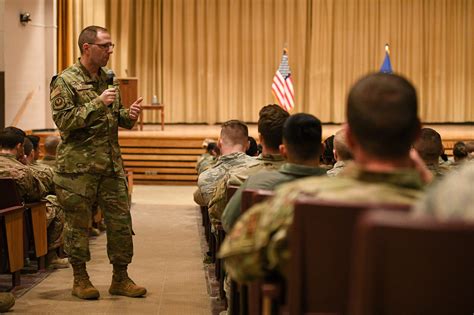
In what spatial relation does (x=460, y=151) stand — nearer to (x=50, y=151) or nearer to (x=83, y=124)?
(x=83, y=124)

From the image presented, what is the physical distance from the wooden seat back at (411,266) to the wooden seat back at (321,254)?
273 millimetres

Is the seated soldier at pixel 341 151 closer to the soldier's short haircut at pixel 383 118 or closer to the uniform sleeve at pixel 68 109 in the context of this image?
the uniform sleeve at pixel 68 109

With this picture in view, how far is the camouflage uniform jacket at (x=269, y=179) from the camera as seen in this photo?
323 cm

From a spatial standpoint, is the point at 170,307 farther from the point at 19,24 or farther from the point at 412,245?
the point at 19,24

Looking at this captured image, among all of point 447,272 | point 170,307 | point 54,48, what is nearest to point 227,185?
point 170,307

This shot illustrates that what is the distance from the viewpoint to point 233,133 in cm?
557

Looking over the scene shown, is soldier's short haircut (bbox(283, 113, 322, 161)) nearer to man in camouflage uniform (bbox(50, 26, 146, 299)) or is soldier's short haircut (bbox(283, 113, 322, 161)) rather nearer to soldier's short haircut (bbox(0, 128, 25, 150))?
man in camouflage uniform (bbox(50, 26, 146, 299))

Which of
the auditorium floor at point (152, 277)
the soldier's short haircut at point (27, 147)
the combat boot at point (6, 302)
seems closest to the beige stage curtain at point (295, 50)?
the auditorium floor at point (152, 277)

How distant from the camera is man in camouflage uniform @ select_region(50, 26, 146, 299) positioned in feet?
17.2

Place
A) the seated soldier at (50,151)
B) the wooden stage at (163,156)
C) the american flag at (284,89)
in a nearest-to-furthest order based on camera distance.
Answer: the seated soldier at (50,151) → the wooden stage at (163,156) → the american flag at (284,89)

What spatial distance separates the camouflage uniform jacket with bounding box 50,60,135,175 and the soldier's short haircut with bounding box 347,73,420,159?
325cm

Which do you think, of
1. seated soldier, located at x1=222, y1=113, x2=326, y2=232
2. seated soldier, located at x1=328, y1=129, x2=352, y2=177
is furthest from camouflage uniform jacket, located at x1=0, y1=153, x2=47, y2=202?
seated soldier, located at x1=222, y1=113, x2=326, y2=232

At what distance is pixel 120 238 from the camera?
5.41 metres

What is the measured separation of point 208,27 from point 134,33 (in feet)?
5.29
